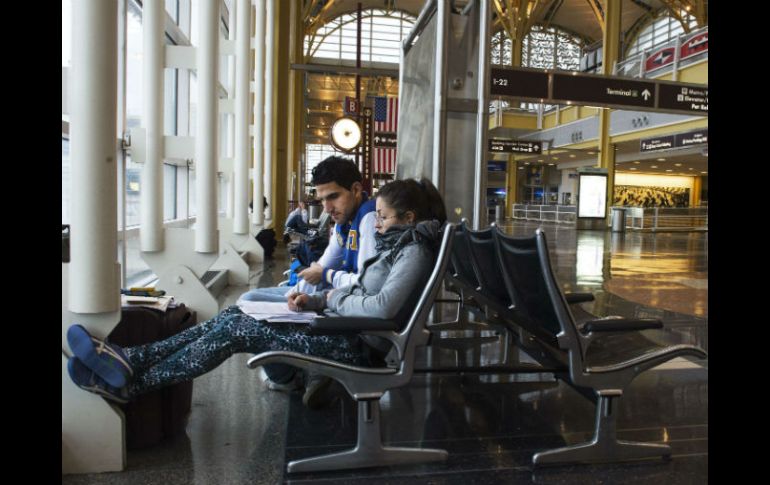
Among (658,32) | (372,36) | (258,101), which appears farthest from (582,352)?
(658,32)

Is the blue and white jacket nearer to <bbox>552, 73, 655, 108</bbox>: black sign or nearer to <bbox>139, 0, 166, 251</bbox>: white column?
<bbox>139, 0, 166, 251</bbox>: white column

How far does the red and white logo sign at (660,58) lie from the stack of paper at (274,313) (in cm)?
2219

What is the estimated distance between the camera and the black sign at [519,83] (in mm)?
11016

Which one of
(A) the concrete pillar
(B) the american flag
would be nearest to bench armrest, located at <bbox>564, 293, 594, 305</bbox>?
(B) the american flag

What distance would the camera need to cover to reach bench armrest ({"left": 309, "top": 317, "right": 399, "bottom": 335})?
2.21 metres

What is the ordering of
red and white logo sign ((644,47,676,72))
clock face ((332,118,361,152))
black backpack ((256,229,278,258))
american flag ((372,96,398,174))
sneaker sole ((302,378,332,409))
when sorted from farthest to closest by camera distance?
red and white logo sign ((644,47,676,72)) < american flag ((372,96,398,174)) < clock face ((332,118,361,152)) < black backpack ((256,229,278,258)) < sneaker sole ((302,378,332,409))

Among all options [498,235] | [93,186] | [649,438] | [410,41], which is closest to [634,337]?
[649,438]

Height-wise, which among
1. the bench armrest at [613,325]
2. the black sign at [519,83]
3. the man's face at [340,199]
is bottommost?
the bench armrest at [613,325]

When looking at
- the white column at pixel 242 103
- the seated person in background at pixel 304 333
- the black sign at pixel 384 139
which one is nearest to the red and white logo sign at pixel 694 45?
the black sign at pixel 384 139

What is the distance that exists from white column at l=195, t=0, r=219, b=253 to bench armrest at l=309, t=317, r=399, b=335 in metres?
3.51

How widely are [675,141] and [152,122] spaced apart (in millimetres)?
20457

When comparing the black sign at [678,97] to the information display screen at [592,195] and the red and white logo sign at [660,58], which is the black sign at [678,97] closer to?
the red and white logo sign at [660,58]

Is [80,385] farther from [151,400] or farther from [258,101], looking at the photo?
[258,101]

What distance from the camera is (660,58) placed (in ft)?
73.2
